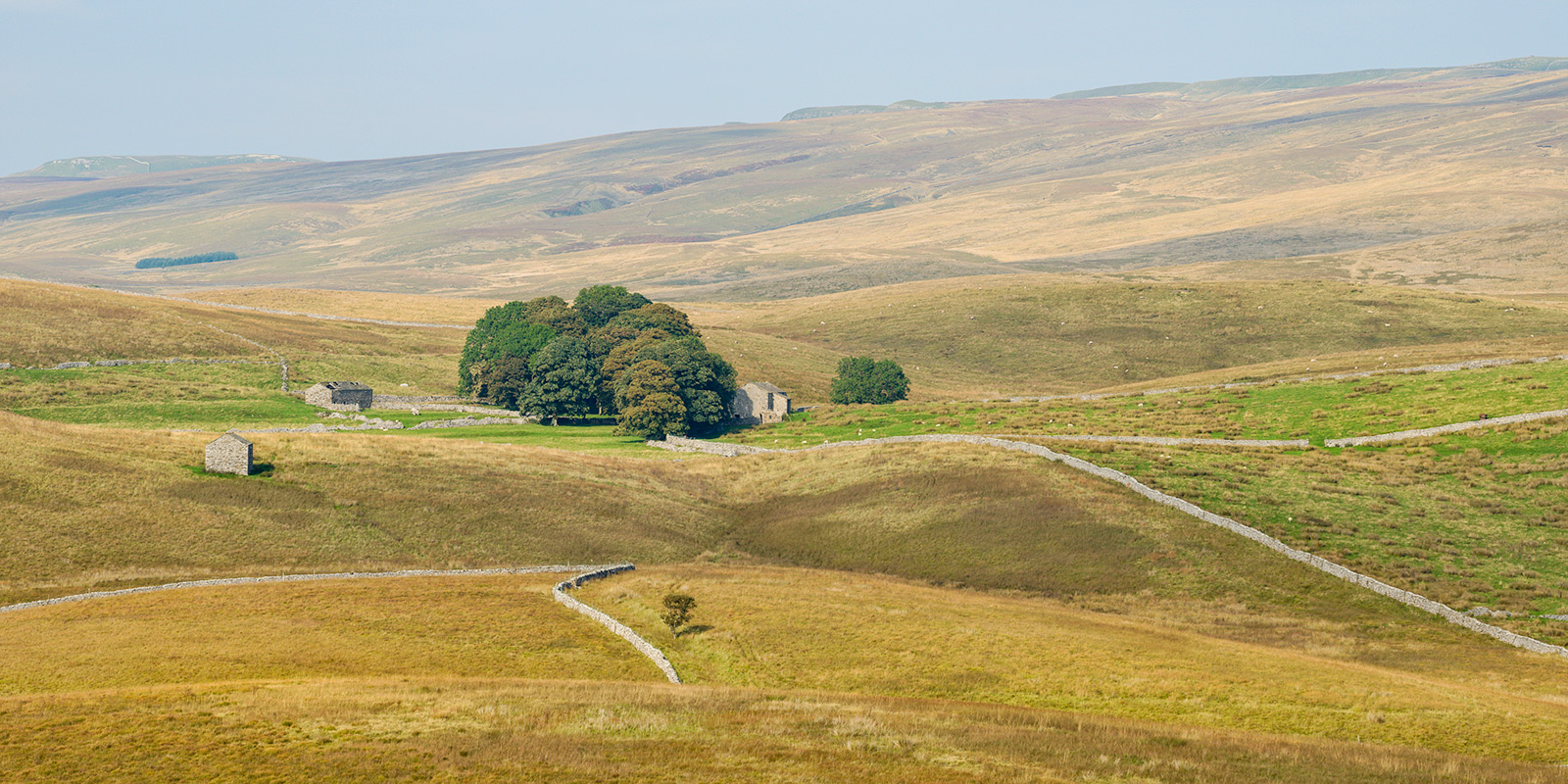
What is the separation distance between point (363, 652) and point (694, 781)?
65.1ft

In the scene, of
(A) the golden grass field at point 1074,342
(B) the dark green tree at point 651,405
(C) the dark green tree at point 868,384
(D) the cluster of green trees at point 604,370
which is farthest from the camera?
(A) the golden grass field at point 1074,342

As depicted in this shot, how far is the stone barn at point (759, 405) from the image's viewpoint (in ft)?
403

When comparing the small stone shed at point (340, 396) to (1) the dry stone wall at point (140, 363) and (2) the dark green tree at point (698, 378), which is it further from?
(2) the dark green tree at point (698, 378)

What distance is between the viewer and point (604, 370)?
123688 mm

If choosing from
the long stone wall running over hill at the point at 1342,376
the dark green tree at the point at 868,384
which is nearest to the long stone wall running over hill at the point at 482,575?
the long stone wall running over hill at the point at 1342,376

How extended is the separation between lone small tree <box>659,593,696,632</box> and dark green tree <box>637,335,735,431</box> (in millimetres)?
61594

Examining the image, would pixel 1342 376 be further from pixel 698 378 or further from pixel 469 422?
pixel 469 422

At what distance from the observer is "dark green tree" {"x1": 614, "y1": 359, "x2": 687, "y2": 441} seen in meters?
110

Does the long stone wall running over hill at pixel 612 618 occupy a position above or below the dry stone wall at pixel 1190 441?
below

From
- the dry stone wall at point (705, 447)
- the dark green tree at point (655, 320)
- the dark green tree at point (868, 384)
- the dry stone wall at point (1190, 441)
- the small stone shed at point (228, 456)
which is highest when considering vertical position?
the dark green tree at point (655, 320)

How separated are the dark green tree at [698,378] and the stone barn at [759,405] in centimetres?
190

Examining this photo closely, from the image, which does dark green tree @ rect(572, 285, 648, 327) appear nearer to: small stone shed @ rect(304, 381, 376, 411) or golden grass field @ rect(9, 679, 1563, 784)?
small stone shed @ rect(304, 381, 376, 411)

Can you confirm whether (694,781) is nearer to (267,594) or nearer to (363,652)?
(363,652)

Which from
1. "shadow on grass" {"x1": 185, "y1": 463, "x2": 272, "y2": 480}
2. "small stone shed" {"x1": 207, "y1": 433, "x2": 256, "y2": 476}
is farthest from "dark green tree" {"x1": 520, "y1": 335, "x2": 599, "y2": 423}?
"small stone shed" {"x1": 207, "y1": 433, "x2": 256, "y2": 476}
